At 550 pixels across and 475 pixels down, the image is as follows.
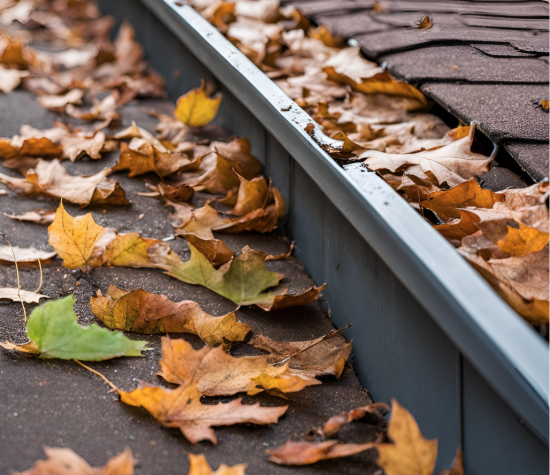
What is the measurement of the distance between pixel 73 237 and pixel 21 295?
0.17 m

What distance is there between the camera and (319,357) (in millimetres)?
1282

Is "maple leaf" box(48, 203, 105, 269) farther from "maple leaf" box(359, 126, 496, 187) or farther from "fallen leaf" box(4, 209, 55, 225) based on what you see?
"maple leaf" box(359, 126, 496, 187)

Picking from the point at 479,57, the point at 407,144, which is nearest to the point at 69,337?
the point at 407,144

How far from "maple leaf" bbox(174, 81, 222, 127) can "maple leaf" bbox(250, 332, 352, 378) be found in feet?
3.63

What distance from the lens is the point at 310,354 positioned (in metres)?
1.28

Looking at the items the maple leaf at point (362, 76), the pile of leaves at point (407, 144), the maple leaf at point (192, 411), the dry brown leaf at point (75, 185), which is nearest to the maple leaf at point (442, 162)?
the pile of leaves at point (407, 144)

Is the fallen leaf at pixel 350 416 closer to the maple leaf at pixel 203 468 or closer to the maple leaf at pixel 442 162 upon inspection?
the maple leaf at pixel 203 468

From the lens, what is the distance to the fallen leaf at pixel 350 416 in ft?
3.58

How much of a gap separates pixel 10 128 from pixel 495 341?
2.00m

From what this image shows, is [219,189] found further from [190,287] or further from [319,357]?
[319,357]

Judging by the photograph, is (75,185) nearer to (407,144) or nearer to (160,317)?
(160,317)

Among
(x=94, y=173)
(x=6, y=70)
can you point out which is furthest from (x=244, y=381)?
(x=6, y=70)

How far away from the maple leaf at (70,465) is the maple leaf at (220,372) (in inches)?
9.5

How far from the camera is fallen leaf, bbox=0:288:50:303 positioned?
1.37 metres
